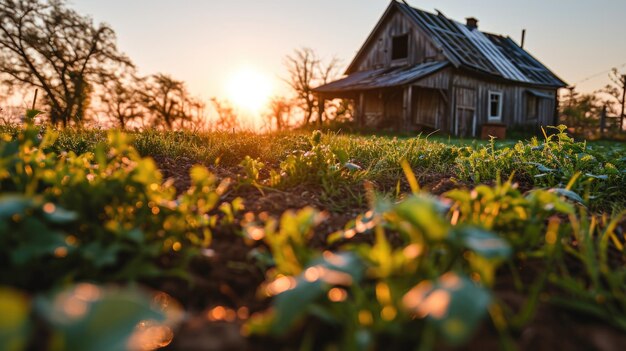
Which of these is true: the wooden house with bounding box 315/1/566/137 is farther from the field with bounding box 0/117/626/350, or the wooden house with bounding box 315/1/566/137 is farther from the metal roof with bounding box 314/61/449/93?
the field with bounding box 0/117/626/350

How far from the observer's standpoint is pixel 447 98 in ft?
52.9

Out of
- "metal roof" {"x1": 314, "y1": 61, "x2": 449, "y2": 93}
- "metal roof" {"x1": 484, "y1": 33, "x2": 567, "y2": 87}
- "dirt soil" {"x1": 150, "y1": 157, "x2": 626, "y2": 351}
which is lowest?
"dirt soil" {"x1": 150, "y1": 157, "x2": 626, "y2": 351}

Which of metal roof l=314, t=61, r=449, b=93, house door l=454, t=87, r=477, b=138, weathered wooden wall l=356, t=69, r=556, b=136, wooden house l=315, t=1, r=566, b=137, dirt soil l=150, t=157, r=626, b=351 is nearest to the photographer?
dirt soil l=150, t=157, r=626, b=351

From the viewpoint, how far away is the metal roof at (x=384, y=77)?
14477 mm

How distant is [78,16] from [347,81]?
1290 centimetres

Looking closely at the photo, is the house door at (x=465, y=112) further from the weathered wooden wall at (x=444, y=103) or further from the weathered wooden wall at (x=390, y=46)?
the weathered wooden wall at (x=390, y=46)

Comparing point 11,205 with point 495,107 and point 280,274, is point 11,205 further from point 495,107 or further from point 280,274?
point 495,107

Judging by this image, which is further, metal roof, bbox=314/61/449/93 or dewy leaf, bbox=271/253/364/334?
metal roof, bbox=314/61/449/93

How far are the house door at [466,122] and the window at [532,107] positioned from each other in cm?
466

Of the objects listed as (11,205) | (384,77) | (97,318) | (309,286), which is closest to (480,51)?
(384,77)

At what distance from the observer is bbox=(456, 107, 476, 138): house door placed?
55.1 ft

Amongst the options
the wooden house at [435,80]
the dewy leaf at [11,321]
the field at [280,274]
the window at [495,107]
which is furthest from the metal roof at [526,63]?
the dewy leaf at [11,321]

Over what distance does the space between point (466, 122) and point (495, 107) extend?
8.15ft

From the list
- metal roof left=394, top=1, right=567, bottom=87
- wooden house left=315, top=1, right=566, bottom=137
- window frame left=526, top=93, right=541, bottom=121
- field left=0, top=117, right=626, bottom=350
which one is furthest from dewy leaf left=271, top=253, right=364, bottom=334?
window frame left=526, top=93, right=541, bottom=121
